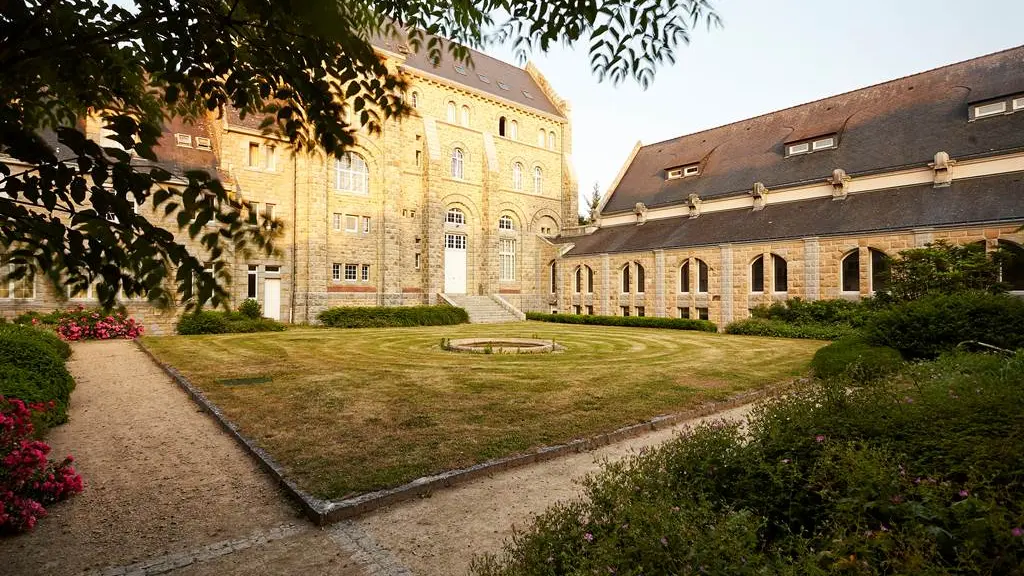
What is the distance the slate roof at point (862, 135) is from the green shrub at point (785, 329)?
8.83 m

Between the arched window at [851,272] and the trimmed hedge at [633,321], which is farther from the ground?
the arched window at [851,272]

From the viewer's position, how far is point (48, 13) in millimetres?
2965

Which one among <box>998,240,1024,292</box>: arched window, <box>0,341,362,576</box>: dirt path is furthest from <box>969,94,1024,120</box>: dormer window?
<box>0,341,362,576</box>: dirt path

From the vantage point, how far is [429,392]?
1008cm

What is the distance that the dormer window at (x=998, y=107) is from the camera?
22266 mm

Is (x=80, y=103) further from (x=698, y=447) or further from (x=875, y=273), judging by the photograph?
(x=875, y=273)

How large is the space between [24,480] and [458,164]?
31.6m

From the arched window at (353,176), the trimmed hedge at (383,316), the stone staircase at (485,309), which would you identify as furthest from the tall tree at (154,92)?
the stone staircase at (485,309)

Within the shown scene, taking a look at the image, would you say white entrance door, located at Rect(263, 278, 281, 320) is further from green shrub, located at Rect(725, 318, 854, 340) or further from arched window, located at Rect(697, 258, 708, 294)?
green shrub, located at Rect(725, 318, 854, 340)

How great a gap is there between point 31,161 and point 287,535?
3674 mm

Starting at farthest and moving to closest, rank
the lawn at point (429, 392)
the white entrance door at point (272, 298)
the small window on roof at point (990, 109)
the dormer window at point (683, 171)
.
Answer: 1. the dormer window at point (683, 171)
2. the white entrance door at point (272, 298)
3. the small window on roof at point (990, 109)
4. the lawn at point (429, 392)

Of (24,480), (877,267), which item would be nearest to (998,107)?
(877,267)

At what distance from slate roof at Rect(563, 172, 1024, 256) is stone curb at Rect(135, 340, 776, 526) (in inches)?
675

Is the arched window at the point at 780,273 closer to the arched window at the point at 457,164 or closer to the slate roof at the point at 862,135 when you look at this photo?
the slate roof at the point at 862,135
